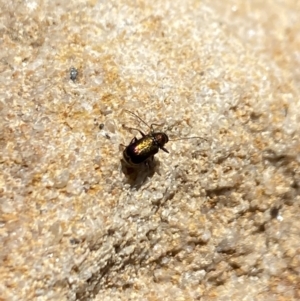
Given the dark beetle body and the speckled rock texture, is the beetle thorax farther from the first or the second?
the speckled rock texture

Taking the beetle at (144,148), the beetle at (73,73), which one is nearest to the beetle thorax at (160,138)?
the beetle at (144,148)

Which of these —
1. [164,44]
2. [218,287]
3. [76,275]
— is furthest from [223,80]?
[76,275]

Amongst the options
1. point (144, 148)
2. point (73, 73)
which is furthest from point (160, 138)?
point (73, 73)

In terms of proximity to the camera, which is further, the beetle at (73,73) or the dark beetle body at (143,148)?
the beetle at (73,73)

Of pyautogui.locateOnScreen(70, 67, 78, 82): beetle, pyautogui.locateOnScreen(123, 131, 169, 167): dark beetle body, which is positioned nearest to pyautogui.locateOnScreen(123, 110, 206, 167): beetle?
pyautogui.locateOnScreen(123, 131, 169, 167): dark beetle body

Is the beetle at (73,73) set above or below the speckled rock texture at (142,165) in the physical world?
above

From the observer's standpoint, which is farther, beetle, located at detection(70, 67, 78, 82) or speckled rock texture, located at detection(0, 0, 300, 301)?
beetle, located at detection(70, 67, 78, 82)

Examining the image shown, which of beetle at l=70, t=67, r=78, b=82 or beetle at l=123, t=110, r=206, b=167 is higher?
beetle at l=70, t=67, r=78, b=82

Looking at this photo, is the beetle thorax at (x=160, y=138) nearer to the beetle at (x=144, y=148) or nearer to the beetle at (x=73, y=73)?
the beetle at (x=144, y=148)

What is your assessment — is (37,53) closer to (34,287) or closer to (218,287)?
(34,287)
